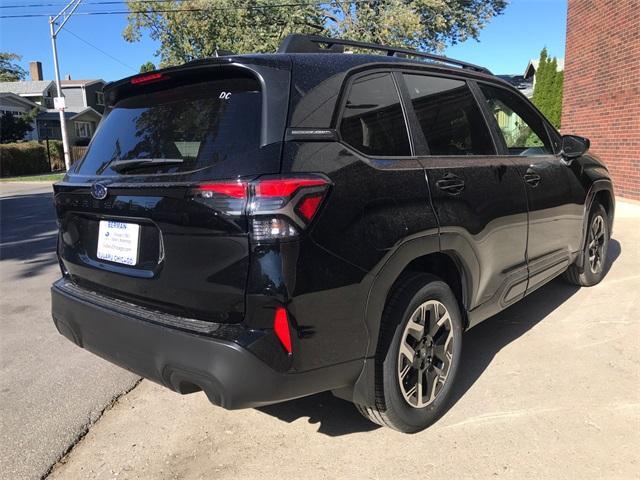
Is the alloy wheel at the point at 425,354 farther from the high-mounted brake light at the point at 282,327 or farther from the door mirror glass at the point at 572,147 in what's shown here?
the door mirror glass at the point at 572,147

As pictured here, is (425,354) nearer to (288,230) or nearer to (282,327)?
(282,327)

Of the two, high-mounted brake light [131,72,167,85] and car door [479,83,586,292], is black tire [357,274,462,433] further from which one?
high-mounted brake light [131,72,167,85]

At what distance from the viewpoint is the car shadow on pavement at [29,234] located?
716cm

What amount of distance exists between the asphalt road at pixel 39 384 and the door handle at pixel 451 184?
234cm

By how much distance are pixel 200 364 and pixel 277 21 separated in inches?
971

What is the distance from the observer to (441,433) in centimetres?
279

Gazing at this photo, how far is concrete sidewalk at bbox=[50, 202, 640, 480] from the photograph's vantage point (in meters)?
2.52

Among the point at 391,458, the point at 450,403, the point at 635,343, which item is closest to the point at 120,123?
the point at 391,458

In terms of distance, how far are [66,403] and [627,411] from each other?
3.24 meters

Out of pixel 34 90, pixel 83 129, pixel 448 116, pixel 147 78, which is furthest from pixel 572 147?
pixel 34 90

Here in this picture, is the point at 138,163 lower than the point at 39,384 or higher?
higher

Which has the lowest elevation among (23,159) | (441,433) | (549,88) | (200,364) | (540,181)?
(441,433)

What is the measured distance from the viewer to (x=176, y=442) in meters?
2.79

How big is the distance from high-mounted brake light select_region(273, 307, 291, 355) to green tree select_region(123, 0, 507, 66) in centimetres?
2233
